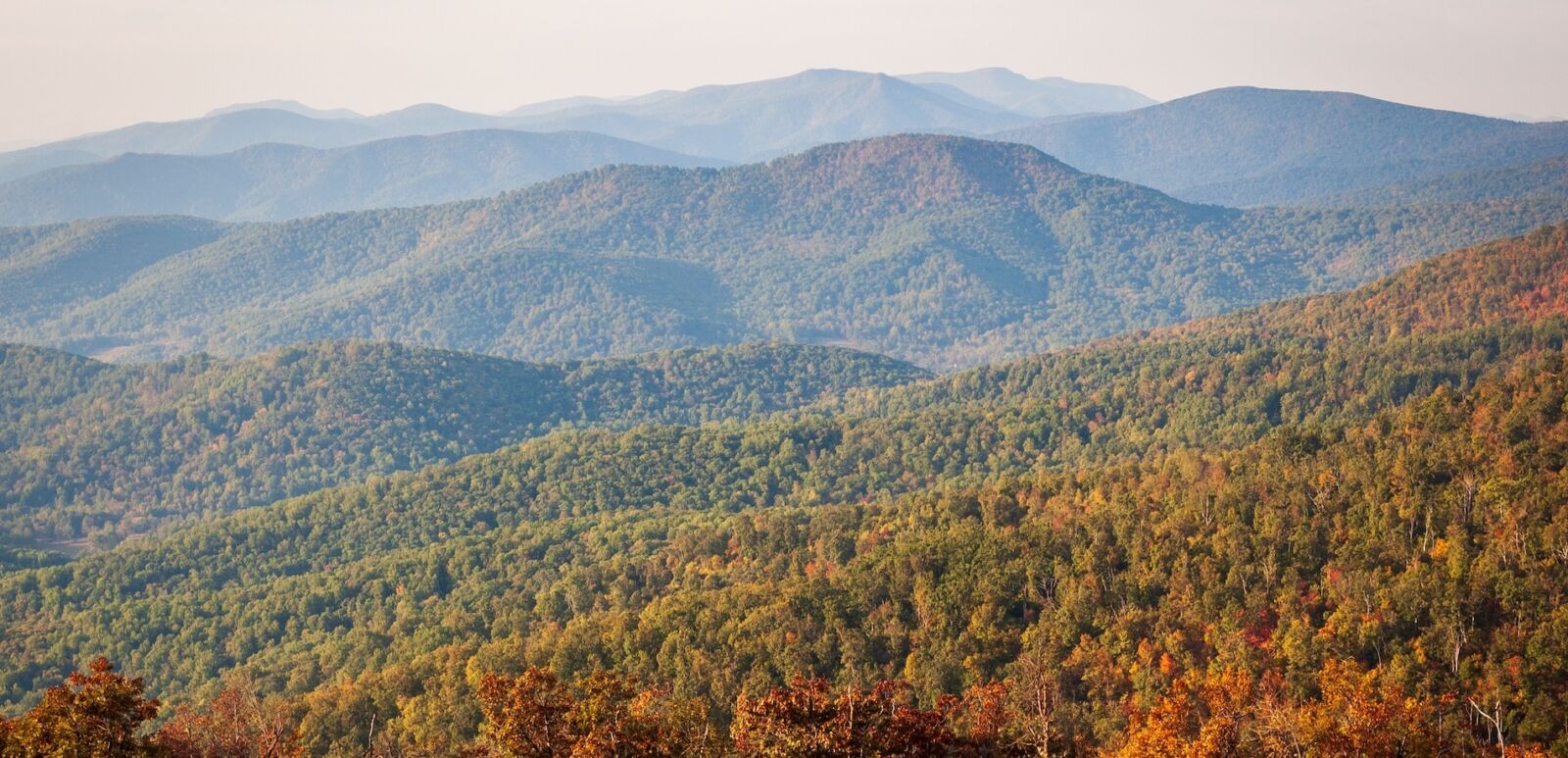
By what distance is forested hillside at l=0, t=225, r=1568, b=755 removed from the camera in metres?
67.0

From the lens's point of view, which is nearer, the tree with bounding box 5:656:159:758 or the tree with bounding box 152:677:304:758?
the tree with bounding box 5:656:159:758

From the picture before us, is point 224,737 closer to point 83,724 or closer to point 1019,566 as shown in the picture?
point 83,724

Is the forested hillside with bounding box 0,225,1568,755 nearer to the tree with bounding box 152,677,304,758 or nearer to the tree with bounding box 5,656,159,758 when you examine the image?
the tree with bounding box 152,677,304,758

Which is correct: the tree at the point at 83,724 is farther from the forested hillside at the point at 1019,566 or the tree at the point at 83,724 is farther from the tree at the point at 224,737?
the forested hillside at the point at 1019,566

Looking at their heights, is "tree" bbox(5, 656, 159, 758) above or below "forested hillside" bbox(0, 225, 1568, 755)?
above

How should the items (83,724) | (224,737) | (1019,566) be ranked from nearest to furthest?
(83,724)
(224,737)
(1019,566)

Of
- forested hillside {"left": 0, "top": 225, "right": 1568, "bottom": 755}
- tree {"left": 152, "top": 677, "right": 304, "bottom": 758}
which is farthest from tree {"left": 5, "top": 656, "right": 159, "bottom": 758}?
forested hillside {"left": 0, "top": 225, "right": 1568, "bottom": 755}

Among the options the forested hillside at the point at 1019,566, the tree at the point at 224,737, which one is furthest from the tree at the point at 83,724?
the forested hillside at the point at 1019,566

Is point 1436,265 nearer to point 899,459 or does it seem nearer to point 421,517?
point 899,459

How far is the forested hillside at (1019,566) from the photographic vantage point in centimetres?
6700

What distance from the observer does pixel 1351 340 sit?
175m

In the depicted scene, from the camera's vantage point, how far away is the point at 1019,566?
87.9 metres

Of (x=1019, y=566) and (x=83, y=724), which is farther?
(x=1019, y=566)

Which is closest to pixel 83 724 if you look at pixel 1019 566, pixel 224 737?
pixel 224 737
